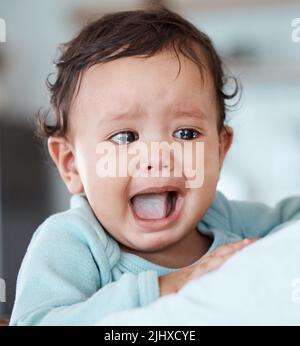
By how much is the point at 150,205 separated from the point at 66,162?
0.49 feet

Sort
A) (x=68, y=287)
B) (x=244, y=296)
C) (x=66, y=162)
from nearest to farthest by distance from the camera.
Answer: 1. (x=244, y=296)
2. (x=68, y=287)
3. (x=66, y=162)

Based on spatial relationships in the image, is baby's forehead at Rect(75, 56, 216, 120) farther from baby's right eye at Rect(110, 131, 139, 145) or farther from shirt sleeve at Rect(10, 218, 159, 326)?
shirt sleeve at Rect(10, 218, 159, 326)

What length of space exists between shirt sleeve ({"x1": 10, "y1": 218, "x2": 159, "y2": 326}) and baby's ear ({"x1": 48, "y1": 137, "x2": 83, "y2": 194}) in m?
0.09

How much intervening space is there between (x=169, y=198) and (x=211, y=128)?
107mm

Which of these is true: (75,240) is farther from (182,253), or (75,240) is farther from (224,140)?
(224,140)

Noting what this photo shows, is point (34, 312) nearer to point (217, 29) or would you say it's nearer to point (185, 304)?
point (185, 304)

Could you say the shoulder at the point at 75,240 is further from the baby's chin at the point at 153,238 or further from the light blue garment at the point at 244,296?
the light blue garment at the point at 244,296

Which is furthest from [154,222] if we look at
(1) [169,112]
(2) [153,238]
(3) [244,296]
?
(3) [244,296]

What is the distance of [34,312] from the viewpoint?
0.52 m

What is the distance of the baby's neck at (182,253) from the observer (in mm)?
Answer: 698

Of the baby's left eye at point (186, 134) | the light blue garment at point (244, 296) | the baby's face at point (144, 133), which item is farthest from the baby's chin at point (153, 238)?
the light blue garment at point (244, 296)

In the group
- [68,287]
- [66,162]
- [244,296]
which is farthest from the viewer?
[66,162]

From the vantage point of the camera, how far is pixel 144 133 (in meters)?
0.61
